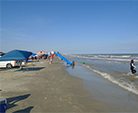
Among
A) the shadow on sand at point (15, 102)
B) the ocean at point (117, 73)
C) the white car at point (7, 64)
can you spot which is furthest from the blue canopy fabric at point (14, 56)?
the ocean at point (117, 73)

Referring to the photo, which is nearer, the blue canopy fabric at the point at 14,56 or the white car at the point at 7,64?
the blue canopy fabric at the point at 14,56

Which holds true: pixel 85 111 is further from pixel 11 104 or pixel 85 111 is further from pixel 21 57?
pixel 21 57

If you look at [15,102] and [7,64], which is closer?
[15,102]

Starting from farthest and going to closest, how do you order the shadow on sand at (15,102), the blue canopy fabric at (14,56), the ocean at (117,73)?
the blue canopy fabric at (14,56) < the ocean at (117,73) < the shadow on sand at (15,102)

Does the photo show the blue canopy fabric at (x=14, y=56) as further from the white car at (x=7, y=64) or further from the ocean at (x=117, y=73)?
the ocean at (x=117, y=73)

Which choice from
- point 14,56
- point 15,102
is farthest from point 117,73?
point 14,56

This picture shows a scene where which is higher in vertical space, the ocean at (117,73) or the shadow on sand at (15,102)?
the shadow on sand at (15,102)

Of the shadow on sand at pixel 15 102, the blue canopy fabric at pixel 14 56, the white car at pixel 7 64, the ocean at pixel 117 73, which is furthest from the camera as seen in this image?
the white car at pixel 7 64

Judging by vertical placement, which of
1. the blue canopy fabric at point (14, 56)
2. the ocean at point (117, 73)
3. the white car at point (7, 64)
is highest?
the blue canopy fabric at point (14, 56)

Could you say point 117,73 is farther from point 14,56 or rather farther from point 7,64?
point 7,64

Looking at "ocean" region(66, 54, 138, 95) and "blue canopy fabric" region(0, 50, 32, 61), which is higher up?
"blue canopy fabric" region(0, 50, 32, 61)

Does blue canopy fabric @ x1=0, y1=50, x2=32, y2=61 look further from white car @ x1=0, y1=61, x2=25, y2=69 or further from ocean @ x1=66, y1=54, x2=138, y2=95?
ocean @ x1=66, y1=54, x2=138, y2=95

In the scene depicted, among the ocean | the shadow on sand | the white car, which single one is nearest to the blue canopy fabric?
the white car

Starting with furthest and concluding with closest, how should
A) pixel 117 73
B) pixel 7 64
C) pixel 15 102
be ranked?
1. pixel 7 64
2. pixel 117 73
3. pixel 15 102
